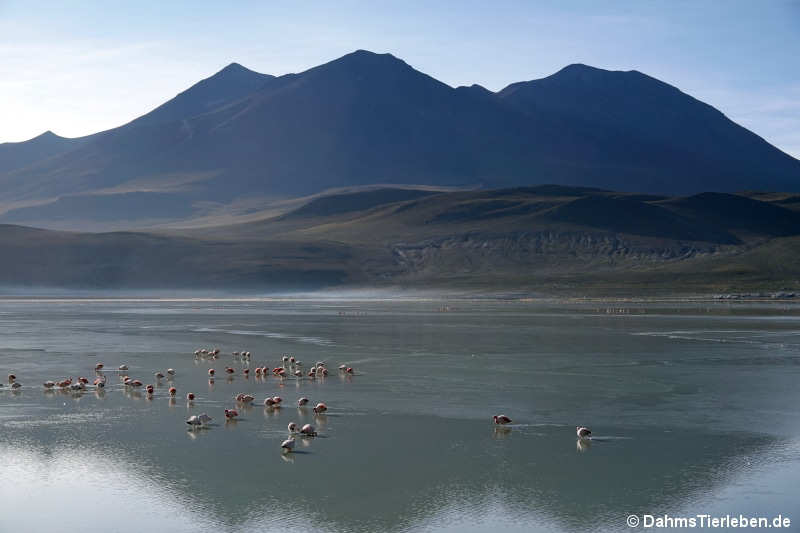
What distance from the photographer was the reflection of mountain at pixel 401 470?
43.3 ft

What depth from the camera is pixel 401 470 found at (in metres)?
15.4

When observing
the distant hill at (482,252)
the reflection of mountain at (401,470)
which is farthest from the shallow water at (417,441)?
the distant hill at (482,252)

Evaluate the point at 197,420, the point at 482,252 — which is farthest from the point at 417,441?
the point at 482,252

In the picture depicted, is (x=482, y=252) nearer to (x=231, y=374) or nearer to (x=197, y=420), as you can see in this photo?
(x=231, y=374)

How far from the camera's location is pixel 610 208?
14512cm

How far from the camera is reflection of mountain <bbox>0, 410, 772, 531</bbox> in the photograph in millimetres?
13188

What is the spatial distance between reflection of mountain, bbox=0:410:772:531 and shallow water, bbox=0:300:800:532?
5 cm

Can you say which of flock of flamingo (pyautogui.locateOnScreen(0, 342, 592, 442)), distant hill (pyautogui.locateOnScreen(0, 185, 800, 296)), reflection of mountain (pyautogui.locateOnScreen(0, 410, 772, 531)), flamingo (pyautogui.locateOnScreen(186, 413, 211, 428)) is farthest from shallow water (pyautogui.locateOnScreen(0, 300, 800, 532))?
distant hill (pyautogui.locateOnScreen(0, 185, 800, 296))

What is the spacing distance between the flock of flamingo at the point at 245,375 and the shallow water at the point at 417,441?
26 cm

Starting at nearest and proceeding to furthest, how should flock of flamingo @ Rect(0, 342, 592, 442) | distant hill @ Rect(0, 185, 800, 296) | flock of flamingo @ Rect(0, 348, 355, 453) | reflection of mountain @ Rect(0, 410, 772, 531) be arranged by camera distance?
reflection of mountain @ Rect(0, 410, 772, 531) → flock of flamingo @ Rect(0, 342, 592, 442) → flock of flamingo @ Rect(0, 348, 355, 453) → distant hill @ Rect(0, 185, 800, 296)

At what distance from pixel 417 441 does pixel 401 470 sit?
222 cm

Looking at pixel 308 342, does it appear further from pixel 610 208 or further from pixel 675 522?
pixel 610 208

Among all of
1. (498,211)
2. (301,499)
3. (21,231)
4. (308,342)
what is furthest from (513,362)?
(498,211)

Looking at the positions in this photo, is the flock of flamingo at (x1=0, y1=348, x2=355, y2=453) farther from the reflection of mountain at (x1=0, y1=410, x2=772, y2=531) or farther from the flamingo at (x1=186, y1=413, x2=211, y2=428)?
the reflection of mountain at (x1=0, y1=410, x2=772, y2=531)
